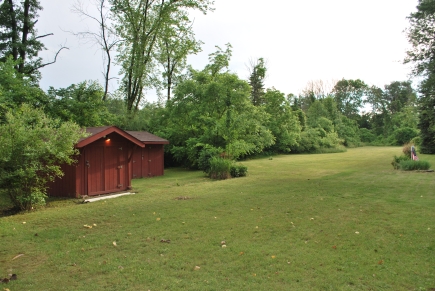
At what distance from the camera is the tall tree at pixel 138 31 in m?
22.4

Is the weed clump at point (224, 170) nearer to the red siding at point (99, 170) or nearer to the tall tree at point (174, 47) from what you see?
the red siding at point (99, 170)

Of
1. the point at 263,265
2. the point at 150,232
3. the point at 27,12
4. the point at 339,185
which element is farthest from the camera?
the point at 27,12

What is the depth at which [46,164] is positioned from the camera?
798 cm

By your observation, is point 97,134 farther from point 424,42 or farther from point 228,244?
point 424,42

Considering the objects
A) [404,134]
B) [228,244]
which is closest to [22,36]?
[228,244]

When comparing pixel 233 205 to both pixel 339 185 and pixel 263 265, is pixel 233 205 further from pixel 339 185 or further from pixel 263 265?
pixel 339 185

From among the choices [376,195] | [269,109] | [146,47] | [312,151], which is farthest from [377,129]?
[376,195]

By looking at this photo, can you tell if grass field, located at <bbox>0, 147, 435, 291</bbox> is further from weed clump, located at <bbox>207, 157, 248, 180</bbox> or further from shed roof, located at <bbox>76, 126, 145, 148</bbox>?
weed clump, located at <bbox>207, 157, 248, 180</bbox>

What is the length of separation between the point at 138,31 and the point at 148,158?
11477 millimetres

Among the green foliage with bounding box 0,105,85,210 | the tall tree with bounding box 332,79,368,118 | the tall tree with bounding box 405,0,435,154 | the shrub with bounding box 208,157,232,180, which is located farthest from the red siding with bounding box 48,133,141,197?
the tall tree with bounding box 332,79,368,118

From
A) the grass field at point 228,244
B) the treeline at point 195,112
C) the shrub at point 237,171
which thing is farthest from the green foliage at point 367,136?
the grass field at point 228,244

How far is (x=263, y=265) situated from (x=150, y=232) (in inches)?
99.1

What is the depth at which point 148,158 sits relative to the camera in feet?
56.0

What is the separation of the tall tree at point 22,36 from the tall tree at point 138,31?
5355 millimetres
